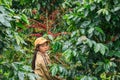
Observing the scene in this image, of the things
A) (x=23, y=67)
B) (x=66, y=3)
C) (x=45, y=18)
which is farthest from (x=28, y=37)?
(x=23, y=67)

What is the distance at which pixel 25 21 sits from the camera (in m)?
2.71

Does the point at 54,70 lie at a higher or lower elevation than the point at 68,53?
lower

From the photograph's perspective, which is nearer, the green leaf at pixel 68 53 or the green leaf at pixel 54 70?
the green leaf at pixel 68 53

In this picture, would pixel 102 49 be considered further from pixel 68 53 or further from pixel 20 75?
pixel 20 75

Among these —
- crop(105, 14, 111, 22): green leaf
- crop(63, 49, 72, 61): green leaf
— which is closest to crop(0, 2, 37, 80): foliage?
crop(63, 49, 72, 61): green leaf

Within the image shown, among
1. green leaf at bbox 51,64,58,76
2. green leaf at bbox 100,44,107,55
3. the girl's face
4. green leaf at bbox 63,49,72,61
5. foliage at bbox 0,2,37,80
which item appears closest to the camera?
foliage at bbox 0,2,37,80

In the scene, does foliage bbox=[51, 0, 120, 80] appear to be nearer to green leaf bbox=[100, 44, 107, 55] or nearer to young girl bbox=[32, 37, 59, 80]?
green leaf bbox=[100, 44, 107, 55]

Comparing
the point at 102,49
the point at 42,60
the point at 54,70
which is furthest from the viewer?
the point at 42,60

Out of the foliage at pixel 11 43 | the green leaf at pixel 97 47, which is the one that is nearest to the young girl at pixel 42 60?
the green leaf at pixel 97 47

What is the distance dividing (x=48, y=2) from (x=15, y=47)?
133 inches

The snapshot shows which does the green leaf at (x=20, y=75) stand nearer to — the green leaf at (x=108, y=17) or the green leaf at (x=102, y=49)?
the green leaf at (x=102, y=49)

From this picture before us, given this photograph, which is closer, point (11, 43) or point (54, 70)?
point (11, 43)

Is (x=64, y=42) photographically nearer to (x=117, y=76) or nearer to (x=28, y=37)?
(x=117, y=76)

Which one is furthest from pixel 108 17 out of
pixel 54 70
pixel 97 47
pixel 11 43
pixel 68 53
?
pixel 11 43
